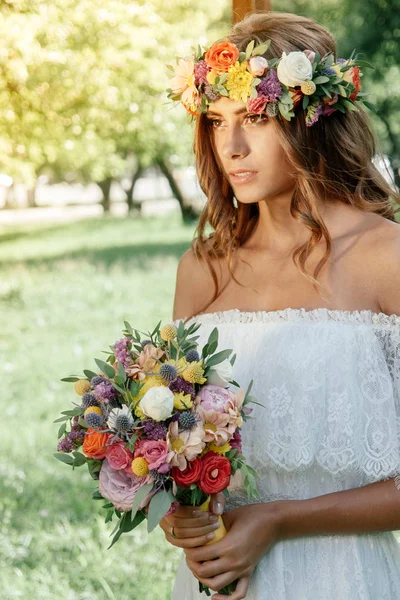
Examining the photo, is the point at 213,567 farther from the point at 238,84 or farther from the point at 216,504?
the point at 238,84

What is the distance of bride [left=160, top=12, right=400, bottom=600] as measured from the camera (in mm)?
2164

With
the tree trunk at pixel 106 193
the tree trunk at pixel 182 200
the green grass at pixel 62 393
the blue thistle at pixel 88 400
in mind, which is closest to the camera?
the blue thistle at pixel 88 400

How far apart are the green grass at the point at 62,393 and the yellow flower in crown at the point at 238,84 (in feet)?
9.86

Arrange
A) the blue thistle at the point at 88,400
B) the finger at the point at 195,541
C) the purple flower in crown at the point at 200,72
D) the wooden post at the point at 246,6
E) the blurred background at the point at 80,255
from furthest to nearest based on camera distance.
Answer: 1. the blurred background at the point at 80,255
2. the wooden post at the point at 246,6
3. the purple flower in crown at the point at 200,72
4. the finger at the point at 195,541
5. the blue thistle at the point at 88,400

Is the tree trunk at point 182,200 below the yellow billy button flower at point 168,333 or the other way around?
below

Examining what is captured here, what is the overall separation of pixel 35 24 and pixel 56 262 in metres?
6.59

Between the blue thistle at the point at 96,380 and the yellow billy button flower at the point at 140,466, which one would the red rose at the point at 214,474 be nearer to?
the yellow billy button flower at the point at 140,466

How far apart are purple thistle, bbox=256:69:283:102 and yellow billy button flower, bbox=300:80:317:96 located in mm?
62

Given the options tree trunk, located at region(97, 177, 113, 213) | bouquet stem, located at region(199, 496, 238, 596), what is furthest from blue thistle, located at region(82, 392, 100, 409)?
tree trunk, located at region(97, 177, 113, 213)

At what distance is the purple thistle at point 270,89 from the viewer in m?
2.32

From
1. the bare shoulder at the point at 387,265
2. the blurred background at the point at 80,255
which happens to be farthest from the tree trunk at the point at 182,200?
the bare shoulder at the point at 387,265

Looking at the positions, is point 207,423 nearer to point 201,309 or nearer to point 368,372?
point 368,372

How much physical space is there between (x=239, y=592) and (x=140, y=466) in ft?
1.58

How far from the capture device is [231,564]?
6.79 ft
